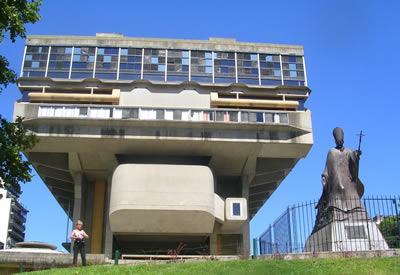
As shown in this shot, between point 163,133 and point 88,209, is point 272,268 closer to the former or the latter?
point 163,133

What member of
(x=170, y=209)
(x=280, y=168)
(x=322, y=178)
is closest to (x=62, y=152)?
(x=170, y=209)

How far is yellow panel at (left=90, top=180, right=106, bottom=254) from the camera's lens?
4081 cm

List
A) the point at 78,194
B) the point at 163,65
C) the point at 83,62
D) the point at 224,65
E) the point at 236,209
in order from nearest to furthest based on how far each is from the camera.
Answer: the point at 236,209
the point at 83,62
the point at 163,65
the point at 224,65
the point at 78,194

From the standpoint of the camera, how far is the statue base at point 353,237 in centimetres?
1639

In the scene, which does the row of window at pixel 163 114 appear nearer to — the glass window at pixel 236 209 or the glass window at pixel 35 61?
the glass window at pixel 35 61

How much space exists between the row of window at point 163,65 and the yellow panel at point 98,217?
10.7 metres

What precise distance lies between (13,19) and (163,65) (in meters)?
Result: 23.6

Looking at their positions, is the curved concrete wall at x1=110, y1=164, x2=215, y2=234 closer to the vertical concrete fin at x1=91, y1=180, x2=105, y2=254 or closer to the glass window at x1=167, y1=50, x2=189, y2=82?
the vertical concrete fin at x1=91, y1=180, x2=105, y2=254

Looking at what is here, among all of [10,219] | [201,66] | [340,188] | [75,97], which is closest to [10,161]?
[340,188]

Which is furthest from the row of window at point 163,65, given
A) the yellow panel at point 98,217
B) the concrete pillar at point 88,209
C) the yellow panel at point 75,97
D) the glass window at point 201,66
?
the concrete pillar at point 88,209

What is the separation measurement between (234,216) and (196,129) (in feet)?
24.7

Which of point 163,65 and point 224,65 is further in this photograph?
point 224,65

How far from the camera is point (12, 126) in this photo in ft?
47.1

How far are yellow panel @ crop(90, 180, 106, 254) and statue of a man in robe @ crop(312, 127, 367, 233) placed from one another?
86.8 feet
